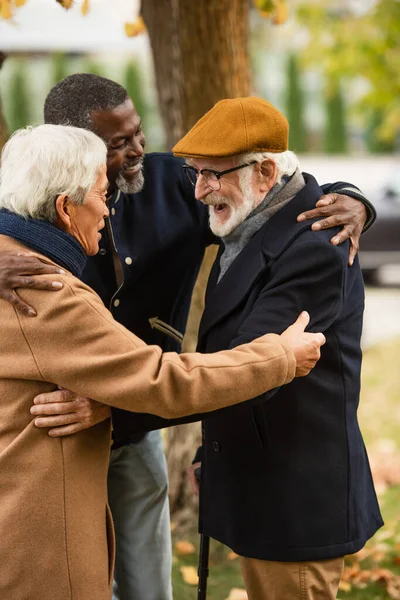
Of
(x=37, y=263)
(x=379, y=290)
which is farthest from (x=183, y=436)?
(x=379, y=290)

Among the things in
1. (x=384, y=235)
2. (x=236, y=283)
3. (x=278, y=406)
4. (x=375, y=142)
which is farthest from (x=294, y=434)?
(x=375, y=142)

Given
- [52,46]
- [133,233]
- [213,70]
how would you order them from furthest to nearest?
[52,46]
[213,70]
[133,233]

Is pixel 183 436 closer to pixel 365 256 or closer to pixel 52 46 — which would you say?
pixel 365 256

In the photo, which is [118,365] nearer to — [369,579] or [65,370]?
[65,370]

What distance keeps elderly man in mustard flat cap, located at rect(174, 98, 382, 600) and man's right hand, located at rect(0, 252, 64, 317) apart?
676 millimetres

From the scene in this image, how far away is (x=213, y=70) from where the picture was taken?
4828 mm

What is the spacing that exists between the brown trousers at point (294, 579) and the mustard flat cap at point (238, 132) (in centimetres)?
134

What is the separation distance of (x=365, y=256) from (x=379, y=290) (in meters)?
0.59

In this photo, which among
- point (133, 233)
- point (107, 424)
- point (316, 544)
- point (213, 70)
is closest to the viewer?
point (107, 424)

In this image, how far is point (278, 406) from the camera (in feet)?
9.17

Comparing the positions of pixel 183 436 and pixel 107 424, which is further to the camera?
pixel 183 436

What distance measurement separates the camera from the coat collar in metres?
2.77

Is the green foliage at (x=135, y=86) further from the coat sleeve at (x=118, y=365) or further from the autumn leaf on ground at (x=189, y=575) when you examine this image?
the coat sleeve at (x=118, y=365)

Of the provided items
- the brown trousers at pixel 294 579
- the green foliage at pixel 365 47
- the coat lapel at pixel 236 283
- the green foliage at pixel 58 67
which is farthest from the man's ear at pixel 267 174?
the green foliage at pixel 58 67
